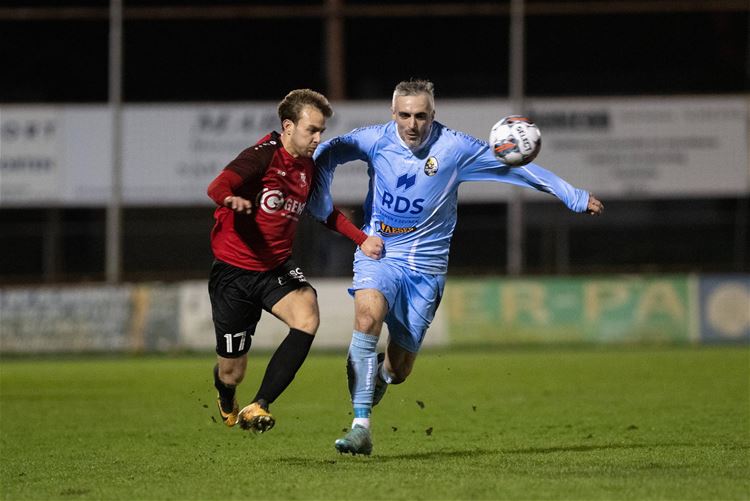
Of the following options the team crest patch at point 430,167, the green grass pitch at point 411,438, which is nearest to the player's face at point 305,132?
the team crest patch at point 430,167

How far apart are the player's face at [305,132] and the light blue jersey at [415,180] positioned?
0.91 ft

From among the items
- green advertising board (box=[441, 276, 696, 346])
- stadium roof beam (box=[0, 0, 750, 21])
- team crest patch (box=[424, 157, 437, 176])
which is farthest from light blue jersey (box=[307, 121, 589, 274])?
stadium roof beam (box=[0, 0, 750, 21])

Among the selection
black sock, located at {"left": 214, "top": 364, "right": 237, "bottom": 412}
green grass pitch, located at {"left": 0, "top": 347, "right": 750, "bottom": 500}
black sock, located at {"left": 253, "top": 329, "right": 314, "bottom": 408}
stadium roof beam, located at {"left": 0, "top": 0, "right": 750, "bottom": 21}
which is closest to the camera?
green grass pitch, located at {"left": 0, "top": 347, "right": 750, "bottom": 500}

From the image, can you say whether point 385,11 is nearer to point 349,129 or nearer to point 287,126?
point 349,129

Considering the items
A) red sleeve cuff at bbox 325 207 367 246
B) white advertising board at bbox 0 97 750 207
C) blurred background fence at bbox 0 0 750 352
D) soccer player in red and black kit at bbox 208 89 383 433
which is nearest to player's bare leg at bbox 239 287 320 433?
soccer player in red and black kit at bbox 208 89 383 433

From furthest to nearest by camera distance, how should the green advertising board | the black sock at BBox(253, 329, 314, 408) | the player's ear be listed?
the green advertising board
the player's ear
the black sock at BBox(253, 329, 314, 408)

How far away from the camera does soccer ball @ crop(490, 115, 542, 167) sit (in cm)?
776

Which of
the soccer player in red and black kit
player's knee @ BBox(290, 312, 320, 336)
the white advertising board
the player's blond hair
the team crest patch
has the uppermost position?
the white advertising board

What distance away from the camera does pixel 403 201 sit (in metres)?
7.90

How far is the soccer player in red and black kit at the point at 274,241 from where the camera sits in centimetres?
761

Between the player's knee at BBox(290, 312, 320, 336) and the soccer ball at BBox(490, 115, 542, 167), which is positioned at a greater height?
the soccer ball at BBox(490, 115, 542, 167)

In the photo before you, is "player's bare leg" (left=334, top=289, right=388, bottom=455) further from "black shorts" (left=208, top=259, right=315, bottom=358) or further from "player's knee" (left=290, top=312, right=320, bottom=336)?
"black shorts" (left=208, top=259, right=315, bottom=358)

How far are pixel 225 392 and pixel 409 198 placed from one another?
1890 mm

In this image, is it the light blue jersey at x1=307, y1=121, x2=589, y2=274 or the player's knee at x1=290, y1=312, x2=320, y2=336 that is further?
the light blue jersey at x1=307, y1=121, x2=589, y2=274
